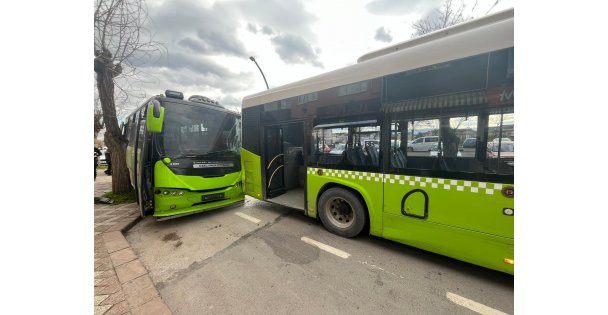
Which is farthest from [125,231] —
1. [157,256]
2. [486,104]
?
[486,104]

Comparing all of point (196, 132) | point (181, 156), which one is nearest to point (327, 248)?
point (181, 156)

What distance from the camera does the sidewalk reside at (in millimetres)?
1984

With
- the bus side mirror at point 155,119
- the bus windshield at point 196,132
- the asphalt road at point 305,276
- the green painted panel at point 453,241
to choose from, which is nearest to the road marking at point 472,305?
the asphalt road at point 305,276

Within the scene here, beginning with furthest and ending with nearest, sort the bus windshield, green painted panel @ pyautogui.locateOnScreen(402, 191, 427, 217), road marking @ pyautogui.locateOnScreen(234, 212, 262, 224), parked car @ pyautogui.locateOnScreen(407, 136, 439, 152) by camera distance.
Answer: road marking @ pyautogui.locateOnScreen(234, 212, 262, 224) → the bus windshield → green painted panel @ pyautogui.locateOnScreen(402, 191, 427, 217) → parked car @ pyautogui.locateOnScreen(407, 136, 439, 152)

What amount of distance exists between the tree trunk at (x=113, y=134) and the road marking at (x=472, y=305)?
25.9ft

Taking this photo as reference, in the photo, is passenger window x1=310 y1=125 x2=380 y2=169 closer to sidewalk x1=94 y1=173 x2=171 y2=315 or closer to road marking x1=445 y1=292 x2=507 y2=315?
road marking x1=445 y1=292 x2=507 y2=315

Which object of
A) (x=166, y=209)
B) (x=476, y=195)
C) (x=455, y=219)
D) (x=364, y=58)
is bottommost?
(x=166, y=209)

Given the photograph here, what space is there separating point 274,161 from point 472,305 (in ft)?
13.3

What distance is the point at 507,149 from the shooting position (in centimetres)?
198

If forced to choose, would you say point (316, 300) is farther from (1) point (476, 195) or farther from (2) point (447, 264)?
(1) point (476, 195)

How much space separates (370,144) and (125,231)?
4.92 metres

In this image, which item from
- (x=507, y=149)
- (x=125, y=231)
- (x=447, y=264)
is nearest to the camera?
(x=507, y=149)

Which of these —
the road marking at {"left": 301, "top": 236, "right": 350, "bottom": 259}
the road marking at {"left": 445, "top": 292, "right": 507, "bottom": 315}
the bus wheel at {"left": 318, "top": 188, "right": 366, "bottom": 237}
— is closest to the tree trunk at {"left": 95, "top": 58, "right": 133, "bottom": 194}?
the road marking at {"left": 301, "top": 236, "right": 350, "bottom": 259}

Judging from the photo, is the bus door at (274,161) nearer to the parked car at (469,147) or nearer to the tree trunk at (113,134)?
the parked car at (469,147)
